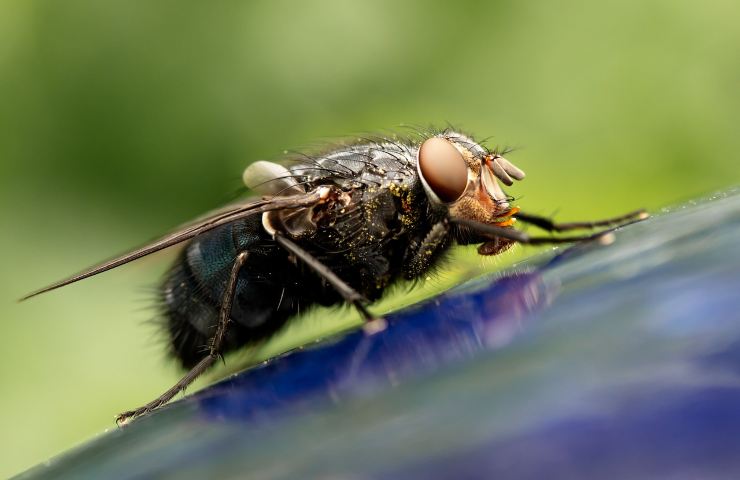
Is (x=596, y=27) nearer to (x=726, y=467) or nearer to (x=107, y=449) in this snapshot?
(x=107, y=449)

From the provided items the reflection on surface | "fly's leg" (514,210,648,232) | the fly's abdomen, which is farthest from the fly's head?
the reflection on surface

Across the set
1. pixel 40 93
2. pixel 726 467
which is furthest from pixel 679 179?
pixel 726 467

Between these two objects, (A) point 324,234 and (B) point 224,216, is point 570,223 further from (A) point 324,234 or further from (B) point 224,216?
(B) point 224,216

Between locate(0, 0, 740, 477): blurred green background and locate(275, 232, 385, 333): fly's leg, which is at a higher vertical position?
locate(0, 0, 740, 477): blurred green background

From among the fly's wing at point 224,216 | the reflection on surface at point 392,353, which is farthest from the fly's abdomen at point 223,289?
the reflection on surface at point 392,353

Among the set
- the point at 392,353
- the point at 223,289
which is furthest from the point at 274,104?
the point at 392,353

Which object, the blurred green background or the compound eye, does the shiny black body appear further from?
the blurred green background
